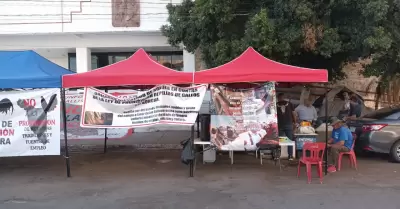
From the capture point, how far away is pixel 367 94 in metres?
20.6

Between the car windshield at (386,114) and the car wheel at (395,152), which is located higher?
the car windshield at (386,114)

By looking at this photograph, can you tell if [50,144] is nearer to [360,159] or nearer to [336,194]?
[336,194]

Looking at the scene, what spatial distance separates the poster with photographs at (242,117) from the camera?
27.7 feet

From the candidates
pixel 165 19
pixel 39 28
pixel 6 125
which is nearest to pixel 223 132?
pixel 6 125

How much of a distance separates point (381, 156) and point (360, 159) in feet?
2.54

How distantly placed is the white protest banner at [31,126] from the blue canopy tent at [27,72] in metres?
0.24

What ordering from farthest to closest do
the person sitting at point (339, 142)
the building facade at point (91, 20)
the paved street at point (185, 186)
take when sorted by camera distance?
the building facade at point (91, 20) → the person sitting at point (339, 142) → the paved street at point (185, 186)

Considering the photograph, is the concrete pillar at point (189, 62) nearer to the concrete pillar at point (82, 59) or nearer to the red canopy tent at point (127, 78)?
the concrete pillar at point (82, 59)

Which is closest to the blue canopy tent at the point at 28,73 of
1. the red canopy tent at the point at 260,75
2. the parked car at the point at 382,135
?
the red canopy tent at the point at 260,75

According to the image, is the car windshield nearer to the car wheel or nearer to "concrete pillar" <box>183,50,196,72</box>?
the car wheel

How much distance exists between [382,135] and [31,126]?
25.9ft

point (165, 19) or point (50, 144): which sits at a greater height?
point (165, 19)

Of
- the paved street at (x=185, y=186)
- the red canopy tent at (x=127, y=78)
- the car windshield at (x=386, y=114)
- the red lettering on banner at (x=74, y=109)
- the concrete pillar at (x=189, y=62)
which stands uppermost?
the concrete pillar at (x=189, y=62)

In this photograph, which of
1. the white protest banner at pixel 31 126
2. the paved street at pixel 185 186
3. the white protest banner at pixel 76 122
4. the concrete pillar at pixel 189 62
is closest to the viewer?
the paved street at pixel 185 186
